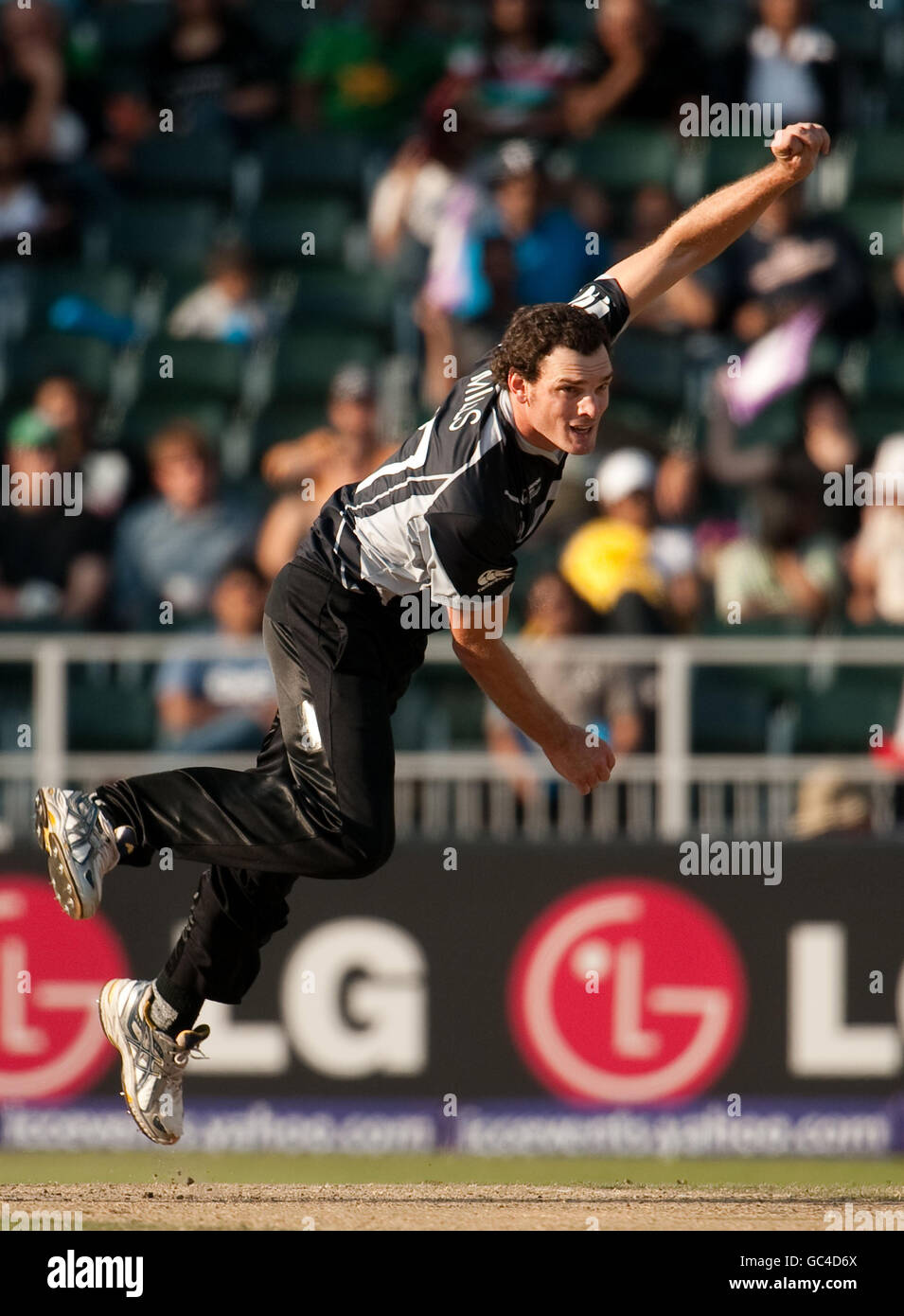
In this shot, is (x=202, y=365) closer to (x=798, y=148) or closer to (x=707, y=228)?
(x=707, y=228)

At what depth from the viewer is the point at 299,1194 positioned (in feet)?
28.5

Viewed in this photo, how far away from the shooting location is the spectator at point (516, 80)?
15.0 meters

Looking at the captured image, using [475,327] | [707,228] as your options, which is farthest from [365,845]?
[475,327]

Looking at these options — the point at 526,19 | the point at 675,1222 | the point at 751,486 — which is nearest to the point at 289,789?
the point at 675,1222

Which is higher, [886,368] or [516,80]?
[516,80]

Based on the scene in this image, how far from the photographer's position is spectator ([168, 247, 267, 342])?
47.2 ft

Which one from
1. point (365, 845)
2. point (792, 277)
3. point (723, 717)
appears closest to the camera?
point (365, 845)

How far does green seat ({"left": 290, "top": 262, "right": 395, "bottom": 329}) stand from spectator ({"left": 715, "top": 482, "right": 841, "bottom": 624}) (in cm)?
356

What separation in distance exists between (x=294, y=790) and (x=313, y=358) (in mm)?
7540

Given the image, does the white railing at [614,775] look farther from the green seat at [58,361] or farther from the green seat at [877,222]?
the green seat at [877,222]

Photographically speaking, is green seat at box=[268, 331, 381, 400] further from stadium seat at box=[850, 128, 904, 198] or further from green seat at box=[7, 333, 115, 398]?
stadium seat at box=[850, 128, 904, 198]

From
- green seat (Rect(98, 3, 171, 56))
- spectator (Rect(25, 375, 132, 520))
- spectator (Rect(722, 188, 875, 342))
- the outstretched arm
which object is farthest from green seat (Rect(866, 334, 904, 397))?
the outstretched arm

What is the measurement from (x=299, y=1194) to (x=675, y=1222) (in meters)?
1.66

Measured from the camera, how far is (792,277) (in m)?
13.8
